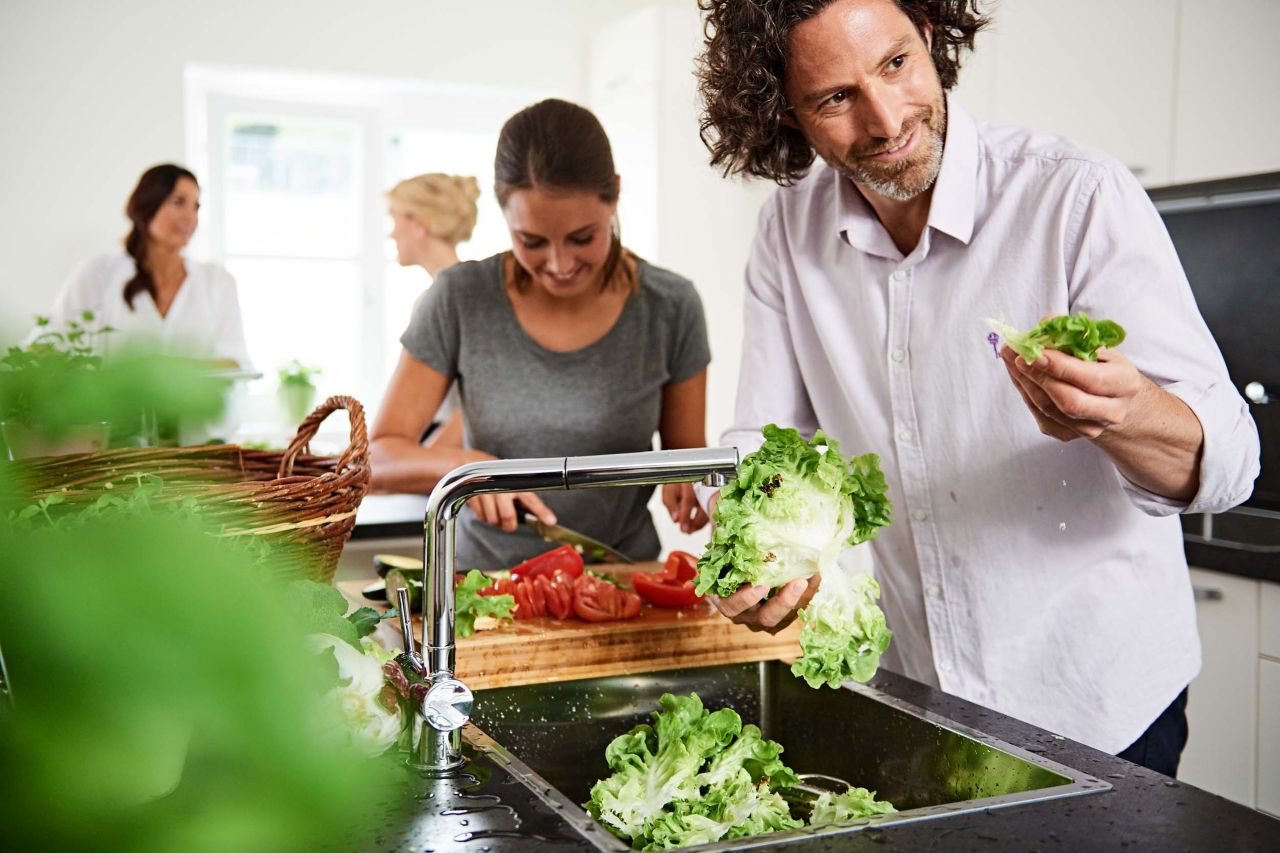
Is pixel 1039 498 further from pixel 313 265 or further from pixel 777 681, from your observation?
pixel 313 265

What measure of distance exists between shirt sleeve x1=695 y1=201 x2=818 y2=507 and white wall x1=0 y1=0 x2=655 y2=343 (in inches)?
138

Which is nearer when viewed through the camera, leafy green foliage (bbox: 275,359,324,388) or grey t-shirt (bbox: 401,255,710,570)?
grey t-shirt (bbox: 401,255,710,570)

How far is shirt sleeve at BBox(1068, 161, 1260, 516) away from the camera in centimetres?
129

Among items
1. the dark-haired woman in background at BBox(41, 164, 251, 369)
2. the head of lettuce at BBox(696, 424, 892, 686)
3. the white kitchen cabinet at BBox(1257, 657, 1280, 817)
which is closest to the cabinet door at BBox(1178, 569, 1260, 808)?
the white kitchen cabinet at BBox(1257, 657, 1280, 817)

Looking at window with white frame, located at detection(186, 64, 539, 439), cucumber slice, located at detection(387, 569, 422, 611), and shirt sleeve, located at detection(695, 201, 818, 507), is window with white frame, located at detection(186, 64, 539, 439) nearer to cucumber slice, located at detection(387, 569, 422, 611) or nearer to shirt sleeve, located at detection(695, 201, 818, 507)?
cucumber slice, located at detection(387, 569, 422, 611)

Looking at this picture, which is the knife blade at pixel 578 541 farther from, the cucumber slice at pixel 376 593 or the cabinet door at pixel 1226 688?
the cabinet door at pixel 1226 688

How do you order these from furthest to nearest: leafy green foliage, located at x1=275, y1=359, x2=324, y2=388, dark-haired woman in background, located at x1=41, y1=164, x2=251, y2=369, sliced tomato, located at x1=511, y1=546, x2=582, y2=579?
leafy green foliage, located at x1=275, y1=359, x2=324, y2=388, dark-haired woman in background, located at x1=41, y1=164, x2=251, y2=369, sliced tomato, located at x1=511, y1=546, x2=582, y2=579

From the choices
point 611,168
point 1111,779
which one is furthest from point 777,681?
point 611,168

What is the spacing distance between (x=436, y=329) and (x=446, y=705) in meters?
1.29

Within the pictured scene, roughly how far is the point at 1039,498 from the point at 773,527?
50 cm

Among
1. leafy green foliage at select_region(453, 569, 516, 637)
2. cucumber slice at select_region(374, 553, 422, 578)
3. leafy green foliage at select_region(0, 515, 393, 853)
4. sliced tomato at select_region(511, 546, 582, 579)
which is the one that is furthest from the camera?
cucumber slice at select_region(374, 553, 422, 578)

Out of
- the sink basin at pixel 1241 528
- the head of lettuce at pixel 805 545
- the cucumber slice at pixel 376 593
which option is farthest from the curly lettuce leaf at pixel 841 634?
the sink basin at pixel 1241 528

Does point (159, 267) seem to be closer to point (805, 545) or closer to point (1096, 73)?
point (1096, 73)

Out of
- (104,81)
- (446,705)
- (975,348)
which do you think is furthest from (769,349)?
(104,81)
